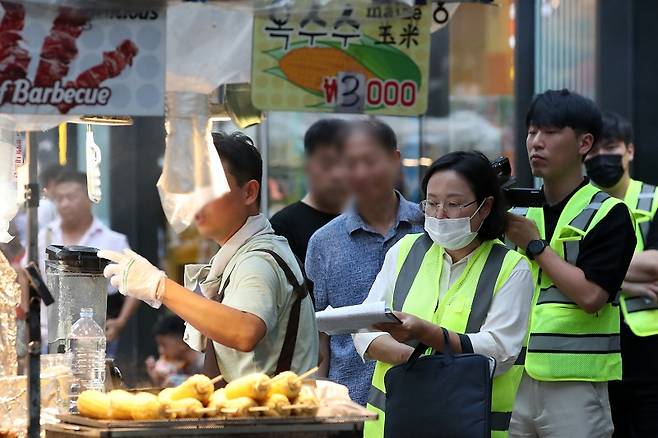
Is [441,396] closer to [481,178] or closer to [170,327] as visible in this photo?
[481,178]

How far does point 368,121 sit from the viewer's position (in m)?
6.49

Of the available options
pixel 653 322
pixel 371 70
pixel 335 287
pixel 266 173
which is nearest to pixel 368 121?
pixel 335 287

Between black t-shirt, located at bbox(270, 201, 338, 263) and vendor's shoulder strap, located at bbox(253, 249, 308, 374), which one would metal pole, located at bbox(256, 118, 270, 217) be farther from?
vendor's shoulder strap, located at bbox(253, 249, 308, 374)

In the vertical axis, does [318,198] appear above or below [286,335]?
above

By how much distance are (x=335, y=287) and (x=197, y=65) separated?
203cm

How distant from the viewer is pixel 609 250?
17.5 ft

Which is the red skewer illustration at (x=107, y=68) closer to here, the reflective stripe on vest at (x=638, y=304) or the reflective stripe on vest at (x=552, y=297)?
the reflective stripe on vest at (x=552, y=297)

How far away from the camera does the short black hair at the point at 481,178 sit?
4.92 m

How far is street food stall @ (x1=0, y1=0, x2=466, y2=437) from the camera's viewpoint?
3.91m

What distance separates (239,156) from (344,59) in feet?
2.10

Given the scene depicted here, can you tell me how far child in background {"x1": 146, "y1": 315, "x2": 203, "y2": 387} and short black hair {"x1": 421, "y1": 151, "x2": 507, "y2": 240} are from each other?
14.1 ft

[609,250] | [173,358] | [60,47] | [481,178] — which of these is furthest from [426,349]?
[173,358]

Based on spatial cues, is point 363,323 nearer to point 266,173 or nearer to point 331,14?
point 331,14

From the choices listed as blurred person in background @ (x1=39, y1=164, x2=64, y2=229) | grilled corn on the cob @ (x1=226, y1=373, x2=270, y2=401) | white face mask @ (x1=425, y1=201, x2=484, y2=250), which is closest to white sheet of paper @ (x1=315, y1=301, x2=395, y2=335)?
white face mask @ (x1=425, y1=201, x2=484, y2=250)
